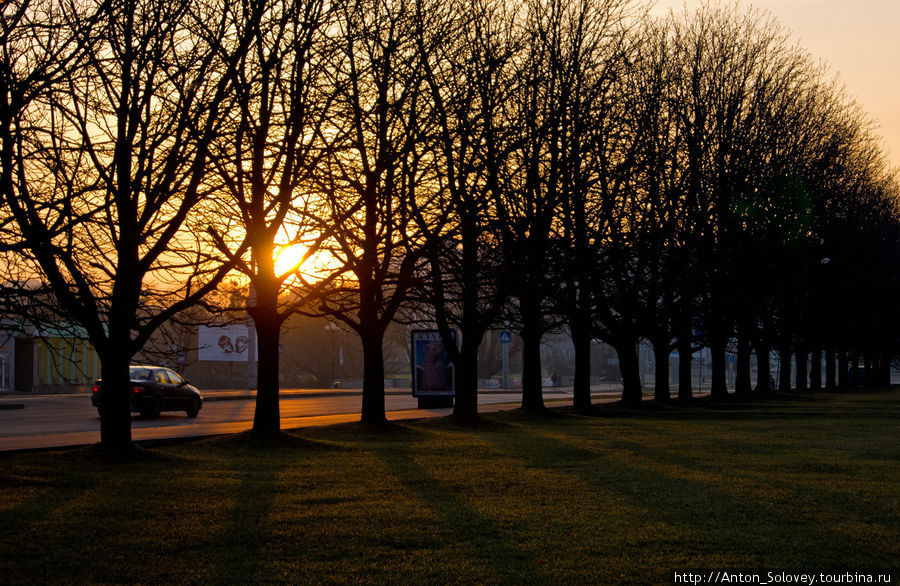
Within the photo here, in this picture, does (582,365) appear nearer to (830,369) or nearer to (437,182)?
(437,182)

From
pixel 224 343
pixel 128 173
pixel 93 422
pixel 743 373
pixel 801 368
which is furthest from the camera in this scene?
pixel 224 343

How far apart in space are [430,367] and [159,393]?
9064 mm

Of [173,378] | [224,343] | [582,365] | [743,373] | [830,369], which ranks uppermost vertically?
[224,343]

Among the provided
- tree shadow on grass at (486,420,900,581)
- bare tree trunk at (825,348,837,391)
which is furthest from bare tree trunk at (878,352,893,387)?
tree shadow on grass at (486,420,900,581)

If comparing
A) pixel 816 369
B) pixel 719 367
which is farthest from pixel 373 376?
pixel 816 369

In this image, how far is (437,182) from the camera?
24.8m

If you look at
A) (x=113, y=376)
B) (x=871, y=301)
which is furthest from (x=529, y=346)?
(x=871, y=301)

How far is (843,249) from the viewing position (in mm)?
49688

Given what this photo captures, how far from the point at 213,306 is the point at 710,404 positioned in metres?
26.7

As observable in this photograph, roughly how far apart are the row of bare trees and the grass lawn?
227cm

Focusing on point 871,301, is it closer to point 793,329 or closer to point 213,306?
point 793,329

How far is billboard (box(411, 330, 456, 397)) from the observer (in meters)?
36.5

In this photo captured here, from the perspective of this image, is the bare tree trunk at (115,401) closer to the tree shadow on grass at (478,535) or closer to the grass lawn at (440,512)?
the grass lawn at (440,512)

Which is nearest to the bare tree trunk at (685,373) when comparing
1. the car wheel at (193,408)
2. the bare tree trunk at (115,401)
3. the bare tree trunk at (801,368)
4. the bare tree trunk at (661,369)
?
the bare tree trunk at (661,369)
